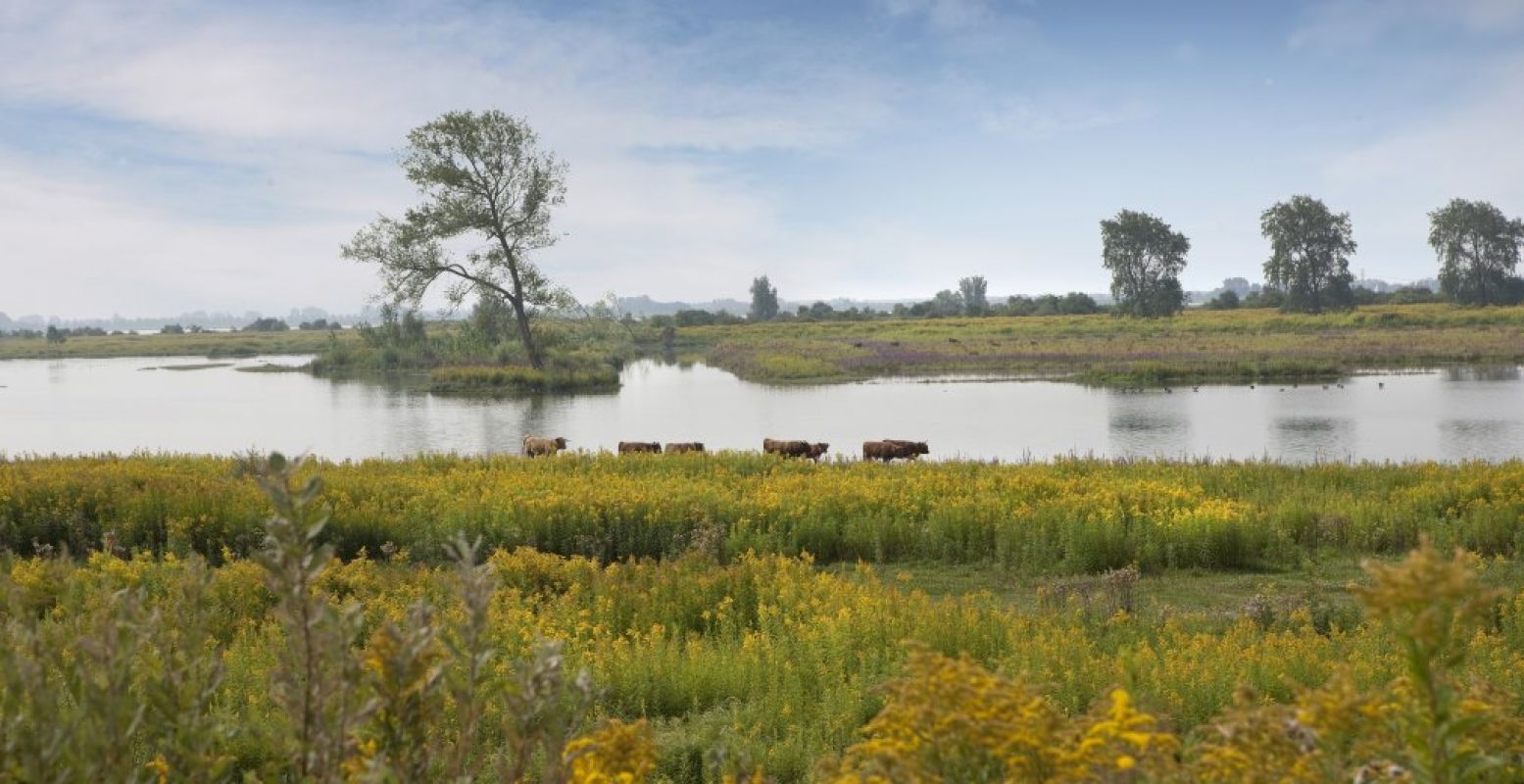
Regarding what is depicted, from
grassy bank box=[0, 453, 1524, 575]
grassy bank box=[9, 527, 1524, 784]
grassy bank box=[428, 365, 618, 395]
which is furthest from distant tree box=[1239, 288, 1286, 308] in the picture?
grassy bank box=[9, 527, 1524, 784]

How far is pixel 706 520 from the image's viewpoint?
12.7 m

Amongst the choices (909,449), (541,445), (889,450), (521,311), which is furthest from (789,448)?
(521,311)

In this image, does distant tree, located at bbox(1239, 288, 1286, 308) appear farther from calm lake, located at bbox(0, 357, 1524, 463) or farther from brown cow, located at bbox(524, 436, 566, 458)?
brown cow, located at bbox(524, 436, 566, 458)

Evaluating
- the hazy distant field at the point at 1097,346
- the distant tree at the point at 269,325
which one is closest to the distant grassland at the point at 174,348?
the hazy distant field at the point at 1097,346

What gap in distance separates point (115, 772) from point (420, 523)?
1066 centimetres

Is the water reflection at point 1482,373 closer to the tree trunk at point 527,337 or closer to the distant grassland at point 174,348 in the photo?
the tree trunk at point 527,337

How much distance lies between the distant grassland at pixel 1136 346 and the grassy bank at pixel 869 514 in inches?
1281

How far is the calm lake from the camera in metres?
24.9

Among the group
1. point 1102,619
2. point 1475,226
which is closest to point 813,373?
point 1102,619

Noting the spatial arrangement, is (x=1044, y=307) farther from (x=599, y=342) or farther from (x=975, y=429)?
(x=975, y=429)

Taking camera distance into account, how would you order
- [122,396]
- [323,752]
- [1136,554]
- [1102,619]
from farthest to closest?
A: [122,396] < [1136,554] < [1102,619] < [323,752]

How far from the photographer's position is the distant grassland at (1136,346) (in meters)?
49.3

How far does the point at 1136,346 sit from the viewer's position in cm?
6344

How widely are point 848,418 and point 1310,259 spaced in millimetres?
87516
